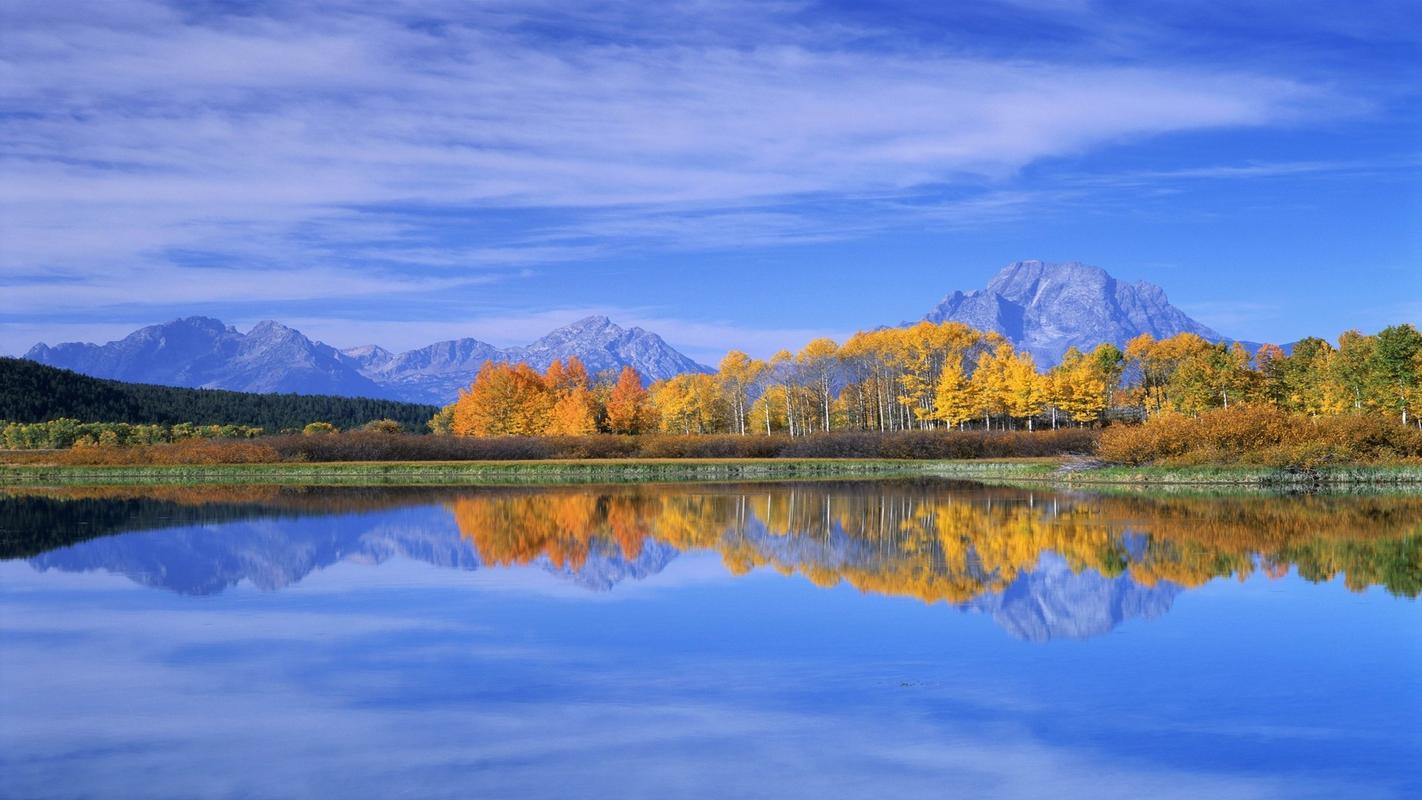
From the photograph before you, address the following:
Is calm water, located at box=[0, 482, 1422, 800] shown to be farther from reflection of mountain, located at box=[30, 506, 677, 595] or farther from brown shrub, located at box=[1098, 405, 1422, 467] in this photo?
brown shrub, located at box=[1098, 405, 1422, 467]

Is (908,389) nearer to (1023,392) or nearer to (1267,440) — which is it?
(1023,392)

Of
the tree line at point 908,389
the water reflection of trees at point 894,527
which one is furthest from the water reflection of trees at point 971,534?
the tree line at point 908,389

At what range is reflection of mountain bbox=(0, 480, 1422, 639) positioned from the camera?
16.6 meters

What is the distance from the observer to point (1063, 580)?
16.3 metres

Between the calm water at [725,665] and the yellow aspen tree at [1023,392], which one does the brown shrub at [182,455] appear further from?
the yellow aspen tree at [1023,392]

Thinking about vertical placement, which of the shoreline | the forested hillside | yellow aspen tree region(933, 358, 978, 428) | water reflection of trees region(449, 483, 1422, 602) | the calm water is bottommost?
the calm water

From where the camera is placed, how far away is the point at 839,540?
23.0 meters

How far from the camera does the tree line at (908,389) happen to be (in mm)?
73625

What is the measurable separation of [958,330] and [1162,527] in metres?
65.9

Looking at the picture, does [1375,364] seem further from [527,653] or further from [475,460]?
[527,653]

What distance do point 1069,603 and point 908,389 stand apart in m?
72.5

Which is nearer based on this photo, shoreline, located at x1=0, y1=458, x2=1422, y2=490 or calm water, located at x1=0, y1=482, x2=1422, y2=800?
calm water, located at x1=0, y1=482, x2=1422, y2=800

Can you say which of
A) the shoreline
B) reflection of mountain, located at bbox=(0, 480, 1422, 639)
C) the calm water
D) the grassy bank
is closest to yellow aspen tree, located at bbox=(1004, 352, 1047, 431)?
the shoreline

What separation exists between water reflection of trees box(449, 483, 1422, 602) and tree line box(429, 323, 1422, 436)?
3997cm
